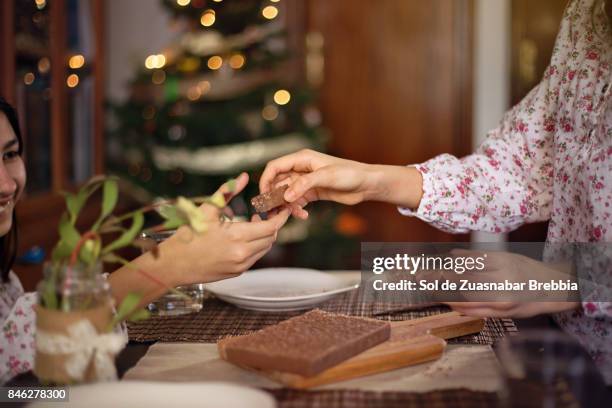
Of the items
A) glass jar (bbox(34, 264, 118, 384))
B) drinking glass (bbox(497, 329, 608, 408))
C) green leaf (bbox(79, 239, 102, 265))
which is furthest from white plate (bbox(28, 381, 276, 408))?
drinking glass (bbox(497, 329, 608, 408))

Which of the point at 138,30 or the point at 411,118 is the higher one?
the point at 138,30

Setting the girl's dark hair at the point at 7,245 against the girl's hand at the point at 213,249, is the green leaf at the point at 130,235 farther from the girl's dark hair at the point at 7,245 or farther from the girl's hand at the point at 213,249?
the girl's dark hair at the point at 7,245

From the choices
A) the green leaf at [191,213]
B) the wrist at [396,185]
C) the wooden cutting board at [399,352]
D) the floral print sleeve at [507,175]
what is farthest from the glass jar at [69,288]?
the floral print sleeve at [507,175]

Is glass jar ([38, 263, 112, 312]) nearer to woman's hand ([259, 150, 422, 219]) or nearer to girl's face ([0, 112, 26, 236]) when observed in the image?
woman's hand ([259, 150, 422, 219])

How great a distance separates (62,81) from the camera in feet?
8.71

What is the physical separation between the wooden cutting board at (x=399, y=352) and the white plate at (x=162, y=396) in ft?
0.38

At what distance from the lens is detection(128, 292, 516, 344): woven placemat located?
1.04 m

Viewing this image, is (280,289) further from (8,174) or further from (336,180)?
(8,174)

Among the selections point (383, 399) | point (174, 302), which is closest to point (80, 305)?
point (383, 399)

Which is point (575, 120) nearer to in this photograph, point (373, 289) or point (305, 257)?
point (373, 289)

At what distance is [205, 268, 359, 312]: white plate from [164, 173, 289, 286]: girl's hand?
184mm

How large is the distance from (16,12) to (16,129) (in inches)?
40.9

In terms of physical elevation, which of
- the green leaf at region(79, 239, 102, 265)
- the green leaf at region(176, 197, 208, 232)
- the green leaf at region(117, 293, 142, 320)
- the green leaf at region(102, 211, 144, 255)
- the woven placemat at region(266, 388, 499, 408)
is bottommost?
the woven placemat at region(266, 388, 499, 408)

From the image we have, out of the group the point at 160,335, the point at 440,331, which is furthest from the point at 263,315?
the point at 440,331
